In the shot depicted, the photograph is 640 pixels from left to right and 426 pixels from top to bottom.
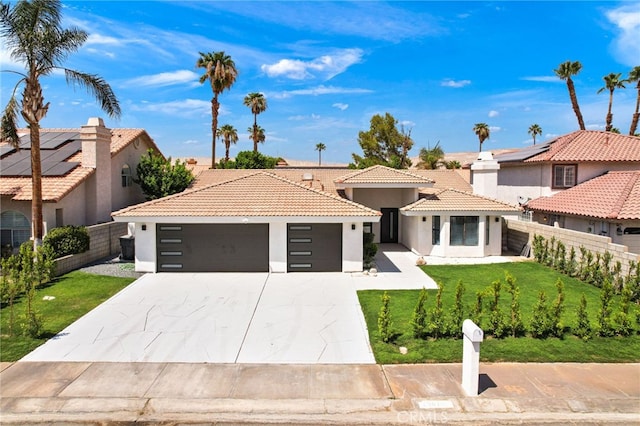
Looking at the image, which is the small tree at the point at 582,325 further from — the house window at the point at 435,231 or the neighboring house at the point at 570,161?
the neighboring house at the point at 570,161

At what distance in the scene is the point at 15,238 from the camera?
1962cm

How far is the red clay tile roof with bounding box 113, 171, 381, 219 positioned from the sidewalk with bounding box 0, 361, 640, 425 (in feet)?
28.3

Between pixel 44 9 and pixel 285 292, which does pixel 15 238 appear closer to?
Answer: pixel 44 9

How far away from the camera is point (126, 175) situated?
1011 inches

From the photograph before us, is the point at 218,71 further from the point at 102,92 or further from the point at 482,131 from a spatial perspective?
the point at 482,131

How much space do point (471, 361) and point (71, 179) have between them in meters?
19.3

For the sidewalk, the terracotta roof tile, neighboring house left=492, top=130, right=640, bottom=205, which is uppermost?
neighboring house left=492, top=130, right=640, bottom=205

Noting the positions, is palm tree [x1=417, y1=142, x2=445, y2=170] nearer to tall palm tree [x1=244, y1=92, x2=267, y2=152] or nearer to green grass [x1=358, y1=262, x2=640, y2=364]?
tall palm tree [x1=244, y1=92, x2=267, y2=152]

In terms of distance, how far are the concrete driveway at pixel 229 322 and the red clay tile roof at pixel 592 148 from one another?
49.4 feet

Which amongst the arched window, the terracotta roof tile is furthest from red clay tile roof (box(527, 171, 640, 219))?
the arched window

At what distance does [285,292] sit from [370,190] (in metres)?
11.5

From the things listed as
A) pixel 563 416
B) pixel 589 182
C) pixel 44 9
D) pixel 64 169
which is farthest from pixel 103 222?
pixel 589 182

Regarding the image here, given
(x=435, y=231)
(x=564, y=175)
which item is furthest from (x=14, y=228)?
(x=564, y=175)

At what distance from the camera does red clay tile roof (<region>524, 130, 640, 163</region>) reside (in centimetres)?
2558
